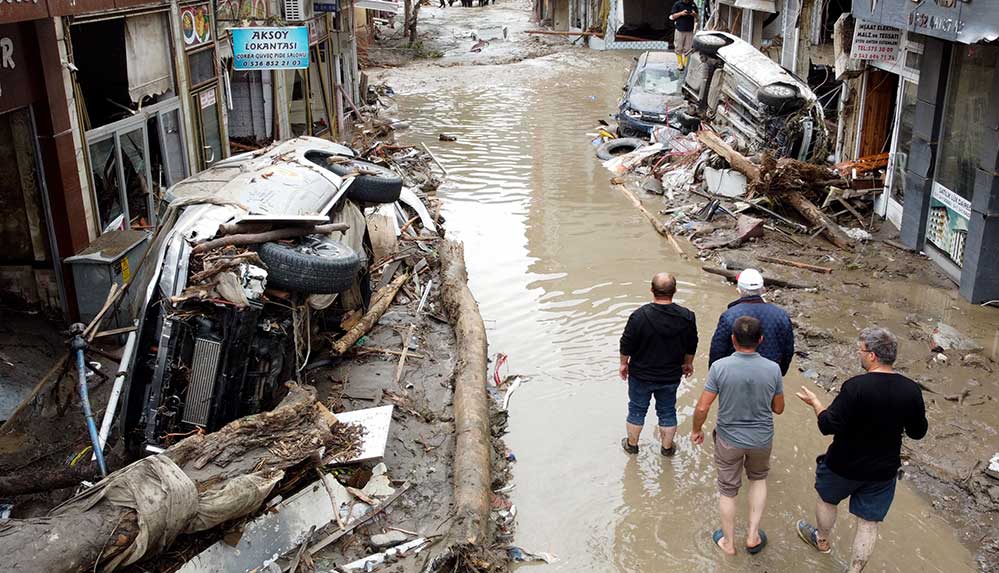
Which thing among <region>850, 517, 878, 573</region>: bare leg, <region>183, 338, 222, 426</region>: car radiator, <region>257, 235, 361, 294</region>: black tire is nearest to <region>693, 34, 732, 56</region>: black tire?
<region>257, 235, 361, 294</region>: black tire

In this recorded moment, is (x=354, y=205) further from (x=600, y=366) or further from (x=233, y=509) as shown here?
(x=233, y=509)

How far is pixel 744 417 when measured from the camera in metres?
6.07

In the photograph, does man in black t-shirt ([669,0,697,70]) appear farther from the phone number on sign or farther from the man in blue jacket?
the man in blue jacket

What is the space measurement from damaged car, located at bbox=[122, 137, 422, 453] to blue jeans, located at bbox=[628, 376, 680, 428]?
8.52 ft

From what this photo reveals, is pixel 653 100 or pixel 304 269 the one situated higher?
pixel 304 269

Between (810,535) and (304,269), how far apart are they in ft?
14.4

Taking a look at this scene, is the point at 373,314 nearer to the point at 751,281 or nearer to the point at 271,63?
the point at 751,281

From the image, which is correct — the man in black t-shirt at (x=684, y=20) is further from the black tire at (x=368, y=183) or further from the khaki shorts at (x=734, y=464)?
the khaki shorts at (x=734, y=464)

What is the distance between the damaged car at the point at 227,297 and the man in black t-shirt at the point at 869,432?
13.2 feet

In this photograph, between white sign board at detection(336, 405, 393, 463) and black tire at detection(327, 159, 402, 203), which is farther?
black tire at detection(327, 159, 402, 203)

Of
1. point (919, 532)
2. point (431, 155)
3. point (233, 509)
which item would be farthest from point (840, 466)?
point (431, 155)

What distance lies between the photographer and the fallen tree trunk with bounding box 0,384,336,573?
482 centimetres

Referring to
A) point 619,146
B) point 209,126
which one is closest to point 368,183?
point 209,126

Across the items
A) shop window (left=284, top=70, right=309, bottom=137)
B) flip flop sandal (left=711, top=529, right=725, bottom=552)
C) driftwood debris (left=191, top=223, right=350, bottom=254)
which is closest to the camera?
flip flop sandal (left=711, top=529, right=725, bottom=552)
